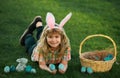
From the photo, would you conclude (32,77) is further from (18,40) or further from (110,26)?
(110,26)

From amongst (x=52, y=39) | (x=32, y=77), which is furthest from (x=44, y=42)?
(x=32, y=77)

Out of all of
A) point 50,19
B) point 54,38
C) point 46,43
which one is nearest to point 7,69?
point 46,43

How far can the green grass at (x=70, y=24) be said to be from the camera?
177 inches

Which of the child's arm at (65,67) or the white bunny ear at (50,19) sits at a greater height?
the white bunny ear at (50,19)

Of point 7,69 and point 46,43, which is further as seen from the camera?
point 46,43

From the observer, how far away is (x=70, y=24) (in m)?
6.98

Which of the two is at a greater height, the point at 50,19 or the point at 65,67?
the point at 50,19

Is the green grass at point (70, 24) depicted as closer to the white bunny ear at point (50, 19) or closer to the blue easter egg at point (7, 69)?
the blue easter egg at point (7, 69)

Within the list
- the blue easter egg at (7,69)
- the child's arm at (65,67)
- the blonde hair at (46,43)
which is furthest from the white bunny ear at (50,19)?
the blue easter egg at (7,69)

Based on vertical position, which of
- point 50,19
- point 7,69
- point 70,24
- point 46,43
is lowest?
point 70,24

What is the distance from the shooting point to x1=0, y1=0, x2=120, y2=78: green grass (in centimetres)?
450

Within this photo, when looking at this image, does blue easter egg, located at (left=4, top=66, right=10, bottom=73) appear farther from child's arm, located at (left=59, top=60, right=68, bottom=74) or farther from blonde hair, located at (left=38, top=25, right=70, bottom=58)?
child's arm, located at (left=59, top=60, right=68, bottom=74)

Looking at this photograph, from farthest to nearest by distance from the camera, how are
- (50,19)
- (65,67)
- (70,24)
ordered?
(70,24) < (65,67) < (50,19)

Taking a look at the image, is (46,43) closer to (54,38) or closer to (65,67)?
(54,38)
